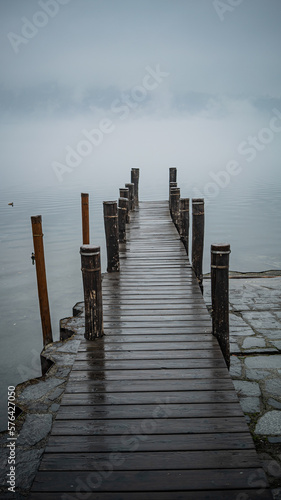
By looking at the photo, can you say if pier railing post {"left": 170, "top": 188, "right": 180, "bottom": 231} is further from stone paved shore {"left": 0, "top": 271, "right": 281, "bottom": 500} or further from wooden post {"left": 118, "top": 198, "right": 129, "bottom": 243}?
stone paved shore {"left": 0, "top": 271, "right": 281, "bottom": 500}

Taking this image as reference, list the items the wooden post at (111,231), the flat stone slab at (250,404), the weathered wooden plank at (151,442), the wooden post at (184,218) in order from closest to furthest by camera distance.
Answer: the weathered wooden plank at (151,442)
the flat stone slab at (250,404)
the wooden post at (111,231)
the wooden post at (184,218)

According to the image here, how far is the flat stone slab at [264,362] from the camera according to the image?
5.50 metres

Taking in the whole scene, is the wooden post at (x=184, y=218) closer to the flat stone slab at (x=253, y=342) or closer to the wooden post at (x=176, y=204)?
the wooden post at (x=176, y=204)

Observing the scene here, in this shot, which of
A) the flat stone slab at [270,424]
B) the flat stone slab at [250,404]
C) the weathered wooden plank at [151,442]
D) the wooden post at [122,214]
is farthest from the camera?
the wooden post at [122,214]

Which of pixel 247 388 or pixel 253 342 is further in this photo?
pixel 253 342

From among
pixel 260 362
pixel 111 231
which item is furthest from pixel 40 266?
pixel 260 362

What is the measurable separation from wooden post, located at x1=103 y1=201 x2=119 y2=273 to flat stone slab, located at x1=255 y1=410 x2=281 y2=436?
3786 millimetres

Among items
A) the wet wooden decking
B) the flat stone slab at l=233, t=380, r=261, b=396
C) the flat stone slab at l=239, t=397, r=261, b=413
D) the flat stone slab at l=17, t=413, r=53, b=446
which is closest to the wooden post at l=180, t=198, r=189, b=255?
the wet wooden decking

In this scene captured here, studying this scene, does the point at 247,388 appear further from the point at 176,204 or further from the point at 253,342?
the point at 176,204

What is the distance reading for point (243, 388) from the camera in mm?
4883

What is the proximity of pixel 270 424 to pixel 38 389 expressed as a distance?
326cm

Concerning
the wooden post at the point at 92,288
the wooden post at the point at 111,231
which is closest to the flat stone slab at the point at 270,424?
the wooden post at the point at 92,288

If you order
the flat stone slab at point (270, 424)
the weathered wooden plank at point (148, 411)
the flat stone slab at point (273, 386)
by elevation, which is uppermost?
the weathered wooden plank at point (148, 411)

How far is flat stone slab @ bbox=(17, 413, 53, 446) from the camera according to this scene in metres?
4.27
